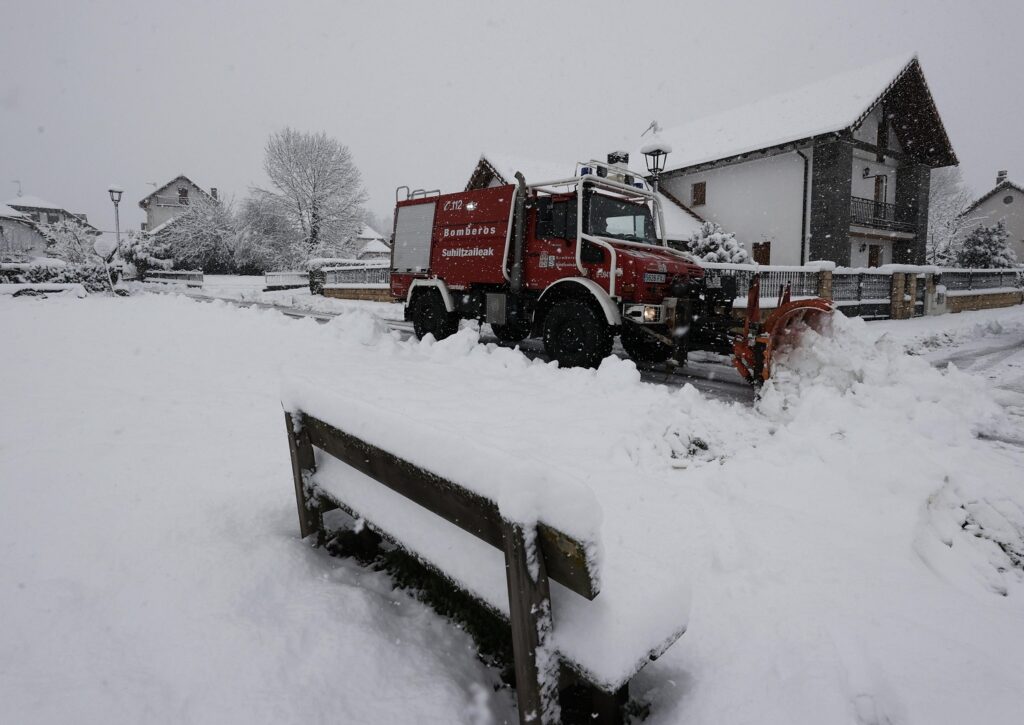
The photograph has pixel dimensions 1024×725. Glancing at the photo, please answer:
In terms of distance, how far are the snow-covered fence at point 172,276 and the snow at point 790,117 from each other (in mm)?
28133

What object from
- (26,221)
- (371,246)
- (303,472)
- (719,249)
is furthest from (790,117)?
(26,221)

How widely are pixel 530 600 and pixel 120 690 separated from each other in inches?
56.4

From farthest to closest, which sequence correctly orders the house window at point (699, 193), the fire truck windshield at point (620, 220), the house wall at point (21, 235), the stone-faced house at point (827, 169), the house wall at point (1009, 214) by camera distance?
the house wall at point (21, 235) < the house wall at point (1009, 214) < the house window at point (699, 193) < the stone-faced house at point (827, 169) < the fire truck windshield at point (620, 220)

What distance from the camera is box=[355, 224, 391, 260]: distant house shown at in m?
49.5

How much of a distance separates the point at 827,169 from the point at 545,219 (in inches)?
711

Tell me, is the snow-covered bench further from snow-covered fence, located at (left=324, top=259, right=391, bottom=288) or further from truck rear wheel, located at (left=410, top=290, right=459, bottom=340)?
snow-covered fence, located at (left=324, top=259, right=391, bottom=288)

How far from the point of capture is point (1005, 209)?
1689 inches

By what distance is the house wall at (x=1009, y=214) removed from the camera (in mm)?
41781

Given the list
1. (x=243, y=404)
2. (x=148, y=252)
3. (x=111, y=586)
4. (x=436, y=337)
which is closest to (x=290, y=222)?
(x=148, y=252)

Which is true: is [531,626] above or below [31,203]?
below

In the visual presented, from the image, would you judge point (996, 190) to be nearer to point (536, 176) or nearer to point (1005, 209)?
point (1005, 209)

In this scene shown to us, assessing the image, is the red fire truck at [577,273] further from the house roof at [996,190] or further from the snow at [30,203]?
the snow at [30,203]

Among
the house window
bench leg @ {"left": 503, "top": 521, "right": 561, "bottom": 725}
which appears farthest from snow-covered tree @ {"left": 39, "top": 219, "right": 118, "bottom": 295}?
bench leg @ {"left": 503, "top": 521, "right": 561, "bottom": 725}

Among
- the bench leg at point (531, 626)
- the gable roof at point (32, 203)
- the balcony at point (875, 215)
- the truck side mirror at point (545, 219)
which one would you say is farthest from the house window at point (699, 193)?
the gable roof at point (32, 203)
